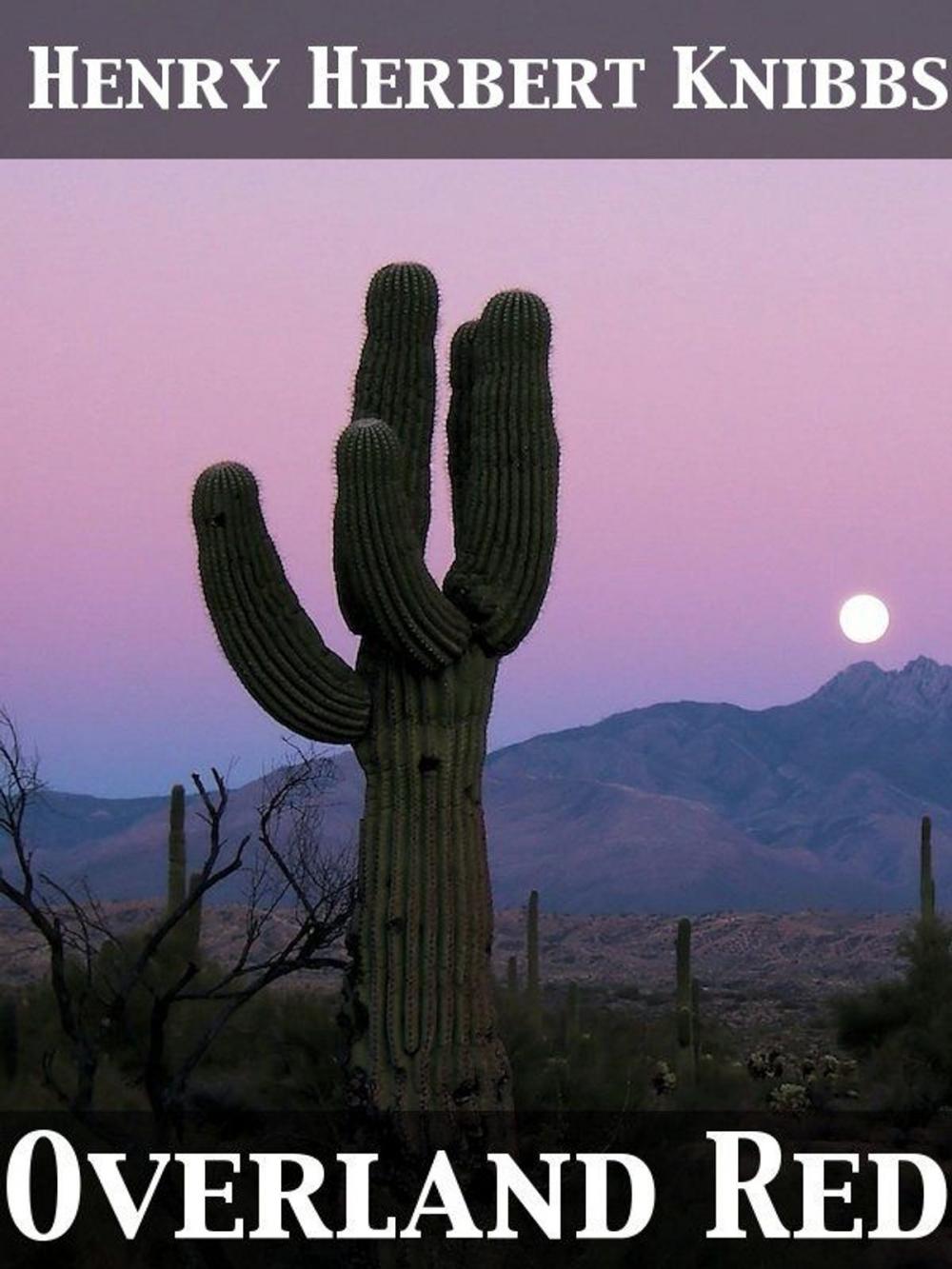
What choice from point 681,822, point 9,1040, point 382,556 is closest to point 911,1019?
point 9,1040

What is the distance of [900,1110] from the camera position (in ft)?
56.7

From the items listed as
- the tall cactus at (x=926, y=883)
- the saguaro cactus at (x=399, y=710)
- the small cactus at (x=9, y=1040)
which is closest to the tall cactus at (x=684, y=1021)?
the tall cactus at (x=926, y=883)

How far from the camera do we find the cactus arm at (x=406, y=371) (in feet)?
39.0

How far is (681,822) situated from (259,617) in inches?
5338

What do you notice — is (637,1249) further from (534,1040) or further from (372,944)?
(534,1040)

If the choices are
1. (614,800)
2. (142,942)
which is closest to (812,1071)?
(142,942)

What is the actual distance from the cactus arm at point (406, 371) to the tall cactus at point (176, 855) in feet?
24.9

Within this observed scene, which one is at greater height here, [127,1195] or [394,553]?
[394,553]

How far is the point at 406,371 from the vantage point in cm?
1192

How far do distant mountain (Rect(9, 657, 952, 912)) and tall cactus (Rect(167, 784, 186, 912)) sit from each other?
76.5 meters

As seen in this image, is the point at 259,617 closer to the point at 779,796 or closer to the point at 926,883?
the point at 926,883

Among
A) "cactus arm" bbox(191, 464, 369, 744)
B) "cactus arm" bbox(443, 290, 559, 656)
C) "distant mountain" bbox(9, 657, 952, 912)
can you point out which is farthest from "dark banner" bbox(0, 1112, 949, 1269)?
"distant mountain" bbox(9, 657, 952, 912)

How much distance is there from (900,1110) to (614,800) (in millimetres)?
129881

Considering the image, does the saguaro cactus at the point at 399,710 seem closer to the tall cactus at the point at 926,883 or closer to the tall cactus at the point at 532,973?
the tall cactus at the point at 532,973
